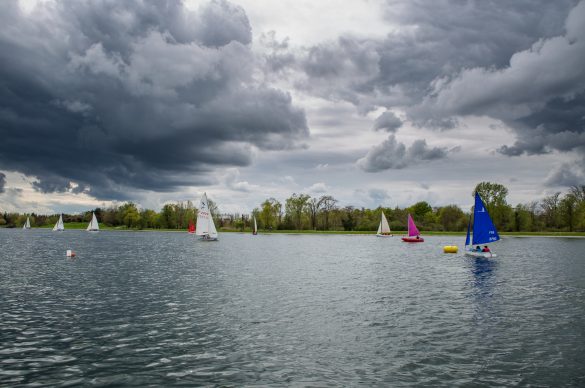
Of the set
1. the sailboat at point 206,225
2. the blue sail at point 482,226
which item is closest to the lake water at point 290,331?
the blue sail at point 482,226

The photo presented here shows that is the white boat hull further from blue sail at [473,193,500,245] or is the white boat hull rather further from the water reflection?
the water reflection

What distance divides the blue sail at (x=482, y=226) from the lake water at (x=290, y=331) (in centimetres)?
2499

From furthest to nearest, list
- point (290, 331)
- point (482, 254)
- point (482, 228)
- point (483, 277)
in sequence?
1. point (482, 254)
2. point (482, 228)
3. point (483, 277)
4. point (290, 331)

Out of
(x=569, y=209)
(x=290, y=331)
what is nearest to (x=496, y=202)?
(x=569, y=209)

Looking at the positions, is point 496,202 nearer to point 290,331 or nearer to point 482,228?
point 482,228

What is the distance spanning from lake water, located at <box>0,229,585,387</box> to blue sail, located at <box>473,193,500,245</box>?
24993 millimetres

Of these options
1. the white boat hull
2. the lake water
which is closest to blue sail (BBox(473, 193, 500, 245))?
the white boat hull

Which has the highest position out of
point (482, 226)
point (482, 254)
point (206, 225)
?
point (206, 225)

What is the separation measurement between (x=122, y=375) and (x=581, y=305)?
3259cm

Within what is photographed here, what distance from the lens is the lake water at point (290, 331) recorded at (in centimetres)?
1722

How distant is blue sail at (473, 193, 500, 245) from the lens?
233 feet

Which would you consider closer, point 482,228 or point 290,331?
point 290,331

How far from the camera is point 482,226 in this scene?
73125mm

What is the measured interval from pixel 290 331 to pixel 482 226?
193 feet
